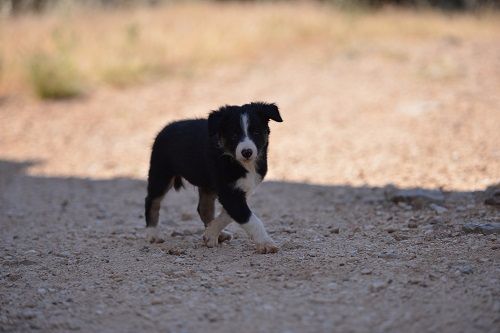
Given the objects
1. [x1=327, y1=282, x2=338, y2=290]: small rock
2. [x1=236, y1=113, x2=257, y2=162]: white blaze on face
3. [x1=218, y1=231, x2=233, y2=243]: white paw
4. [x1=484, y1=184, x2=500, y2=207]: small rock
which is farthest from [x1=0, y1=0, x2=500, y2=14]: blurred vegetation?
[x1=327, y1=282, x2=338, y2=290]: small rock

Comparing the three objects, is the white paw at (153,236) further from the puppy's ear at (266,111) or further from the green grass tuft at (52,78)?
the green grass tuft at (52,78)

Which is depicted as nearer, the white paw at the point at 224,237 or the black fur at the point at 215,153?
the black fur at the point at 215,153

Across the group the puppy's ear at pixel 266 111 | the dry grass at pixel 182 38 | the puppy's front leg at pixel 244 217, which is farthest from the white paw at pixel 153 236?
the dry grass at pixel 182 38

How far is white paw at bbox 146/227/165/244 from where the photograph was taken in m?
6.43

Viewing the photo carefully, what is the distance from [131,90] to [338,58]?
14.3ft

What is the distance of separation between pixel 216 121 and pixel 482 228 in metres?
2.43

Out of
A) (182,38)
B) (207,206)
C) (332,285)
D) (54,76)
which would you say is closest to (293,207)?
(207,206)

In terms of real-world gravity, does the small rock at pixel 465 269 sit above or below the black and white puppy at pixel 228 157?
below

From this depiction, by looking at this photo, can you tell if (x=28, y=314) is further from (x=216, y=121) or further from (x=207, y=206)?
(x=207, y=206)

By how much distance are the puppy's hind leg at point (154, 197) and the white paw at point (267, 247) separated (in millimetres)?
1211

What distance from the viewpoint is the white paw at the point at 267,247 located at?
5.61m

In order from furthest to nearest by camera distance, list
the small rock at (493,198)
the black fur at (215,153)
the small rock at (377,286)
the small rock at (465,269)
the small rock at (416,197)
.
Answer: the small rock at (416,197)
the small rock at (493,198)
the black fur at (215,153)
the small rock at (465,269)
the small rock at (377,286)

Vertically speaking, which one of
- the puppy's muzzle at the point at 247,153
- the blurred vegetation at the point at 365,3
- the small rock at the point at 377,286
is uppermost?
the blurred vegetation at the point at 365,3

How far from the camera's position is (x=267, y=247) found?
5617mm
